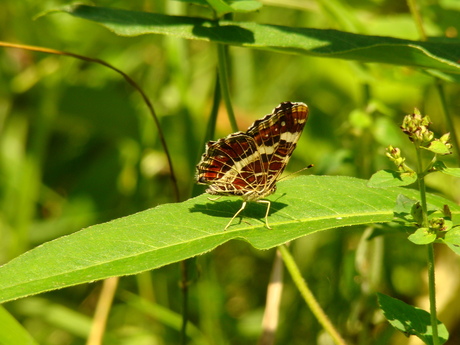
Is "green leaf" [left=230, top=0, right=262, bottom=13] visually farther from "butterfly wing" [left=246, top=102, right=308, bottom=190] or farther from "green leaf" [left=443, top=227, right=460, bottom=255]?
"green leaf" [left=443, top=227, right=460, bottom=255]

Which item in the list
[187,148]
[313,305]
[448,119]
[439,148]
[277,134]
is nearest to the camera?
[439,148]

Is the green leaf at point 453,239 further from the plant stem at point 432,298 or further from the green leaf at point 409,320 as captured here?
the green leaf at point 409,320

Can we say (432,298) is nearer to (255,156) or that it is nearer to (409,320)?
(409,320)

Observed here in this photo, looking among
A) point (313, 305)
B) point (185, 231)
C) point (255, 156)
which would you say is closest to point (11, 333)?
point (185, 231)

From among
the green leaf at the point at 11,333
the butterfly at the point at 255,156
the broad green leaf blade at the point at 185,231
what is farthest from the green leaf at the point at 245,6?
the green leaf at the point at 11,333

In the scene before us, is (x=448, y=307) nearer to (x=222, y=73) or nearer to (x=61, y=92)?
(x=222, y=73)

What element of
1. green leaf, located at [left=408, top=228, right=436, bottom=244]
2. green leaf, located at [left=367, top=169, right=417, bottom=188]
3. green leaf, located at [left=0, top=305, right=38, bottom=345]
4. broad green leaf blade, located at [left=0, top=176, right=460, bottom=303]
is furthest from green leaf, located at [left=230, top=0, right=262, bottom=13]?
green leaf, located at [left=0, top=305, right=38, bottom=345]

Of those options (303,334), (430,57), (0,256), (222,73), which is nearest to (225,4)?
(222,73)
